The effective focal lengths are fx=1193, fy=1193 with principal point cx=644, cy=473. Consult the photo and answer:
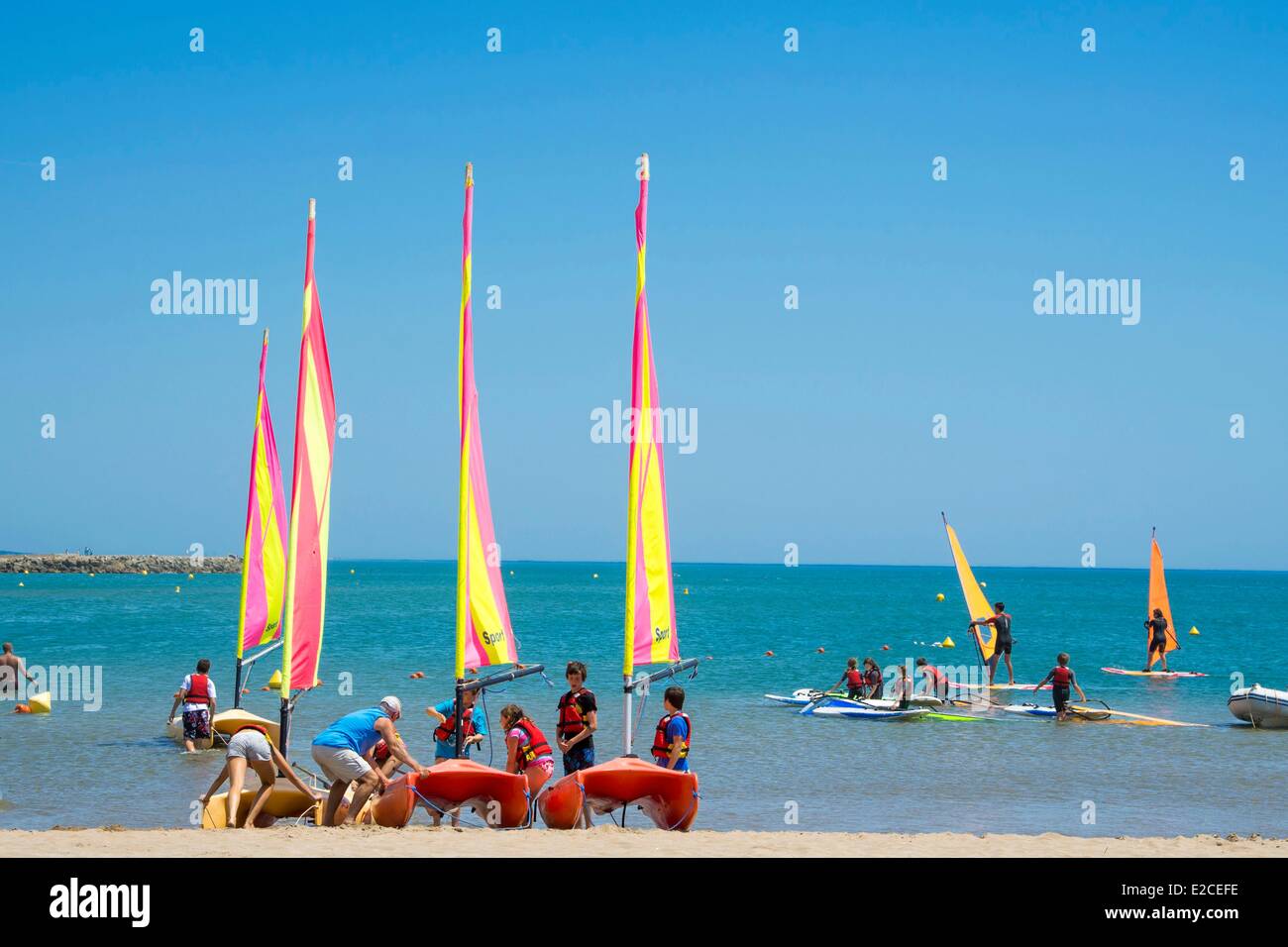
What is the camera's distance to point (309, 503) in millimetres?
12688

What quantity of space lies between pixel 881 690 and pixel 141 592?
262ft

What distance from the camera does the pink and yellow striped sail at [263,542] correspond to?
730 inches

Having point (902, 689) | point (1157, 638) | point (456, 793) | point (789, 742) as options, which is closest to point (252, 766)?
point (456, 793)

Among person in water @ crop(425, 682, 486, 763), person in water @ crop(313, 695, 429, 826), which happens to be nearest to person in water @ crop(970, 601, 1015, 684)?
person in water @ crop(425, 682, 486, 763)

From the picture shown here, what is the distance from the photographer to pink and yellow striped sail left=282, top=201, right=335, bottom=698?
12.4 m

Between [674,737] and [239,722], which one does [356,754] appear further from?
[239,722]

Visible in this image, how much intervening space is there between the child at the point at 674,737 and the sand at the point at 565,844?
880mm

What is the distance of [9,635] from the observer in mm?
47094

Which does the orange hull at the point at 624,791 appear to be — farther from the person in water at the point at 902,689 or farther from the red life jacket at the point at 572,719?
the person in water at the point at 902,689

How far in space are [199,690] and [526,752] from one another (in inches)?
354
